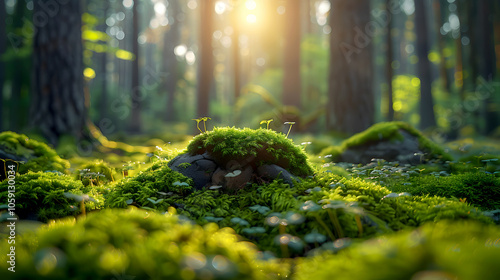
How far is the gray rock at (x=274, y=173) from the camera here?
10.6 feet

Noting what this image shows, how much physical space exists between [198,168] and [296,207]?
1292 mm

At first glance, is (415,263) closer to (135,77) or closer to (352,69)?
(352,69)

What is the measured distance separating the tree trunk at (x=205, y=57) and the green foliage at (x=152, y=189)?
32.8 ft

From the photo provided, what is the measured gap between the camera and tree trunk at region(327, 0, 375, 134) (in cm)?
863

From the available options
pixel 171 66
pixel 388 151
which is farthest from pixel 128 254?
pixel 171 66

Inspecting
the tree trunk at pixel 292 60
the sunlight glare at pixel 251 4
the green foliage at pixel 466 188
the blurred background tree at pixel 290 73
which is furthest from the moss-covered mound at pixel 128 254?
the sunlight glare at pixel 251 4

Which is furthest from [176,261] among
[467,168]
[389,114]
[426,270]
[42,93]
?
[389,114]

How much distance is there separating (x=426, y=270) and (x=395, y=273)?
0.11 m

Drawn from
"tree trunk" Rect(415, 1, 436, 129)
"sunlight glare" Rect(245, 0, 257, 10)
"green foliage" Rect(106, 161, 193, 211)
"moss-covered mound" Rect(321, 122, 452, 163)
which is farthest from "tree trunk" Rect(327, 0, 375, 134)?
"sunlight glare" Rect(245, 0, 257, 10)

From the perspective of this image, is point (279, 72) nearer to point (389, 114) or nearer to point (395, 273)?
point (389, 114)

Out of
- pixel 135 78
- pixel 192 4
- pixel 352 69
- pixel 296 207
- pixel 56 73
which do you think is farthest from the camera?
pixel 192 4

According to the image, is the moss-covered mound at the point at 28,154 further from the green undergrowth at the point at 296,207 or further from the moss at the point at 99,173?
the green undergrowth at the point at 296,207

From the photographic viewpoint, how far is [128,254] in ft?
4.53

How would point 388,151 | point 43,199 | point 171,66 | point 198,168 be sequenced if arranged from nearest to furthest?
point 43,199
point 198,168
point 388,151
point 171,66
